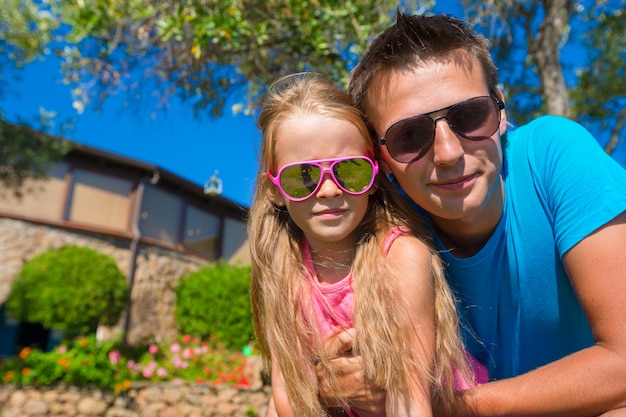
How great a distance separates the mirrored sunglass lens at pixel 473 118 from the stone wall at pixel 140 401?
823 centimetres

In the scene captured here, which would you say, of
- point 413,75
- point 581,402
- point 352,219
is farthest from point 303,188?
point 581,402

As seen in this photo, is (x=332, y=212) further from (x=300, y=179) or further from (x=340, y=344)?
(x=340, y=344)

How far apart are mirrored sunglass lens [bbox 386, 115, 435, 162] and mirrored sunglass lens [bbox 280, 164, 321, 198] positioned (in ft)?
1.03

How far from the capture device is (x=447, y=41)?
203 cm

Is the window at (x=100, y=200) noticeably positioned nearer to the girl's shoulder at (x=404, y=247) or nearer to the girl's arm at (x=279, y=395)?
the girl's arm at (x=279, y=395)

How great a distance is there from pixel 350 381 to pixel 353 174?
0.80m

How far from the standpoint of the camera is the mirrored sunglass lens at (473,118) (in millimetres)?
1929

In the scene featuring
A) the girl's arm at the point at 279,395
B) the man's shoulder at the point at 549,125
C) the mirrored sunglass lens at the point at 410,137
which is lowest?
the girl's arm at the point at 279,395

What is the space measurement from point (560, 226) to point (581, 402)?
59 cm

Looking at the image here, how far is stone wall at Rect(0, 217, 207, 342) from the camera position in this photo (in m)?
12.9

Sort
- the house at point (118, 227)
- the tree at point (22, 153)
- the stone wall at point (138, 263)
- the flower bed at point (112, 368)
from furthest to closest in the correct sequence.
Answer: the house at point (118, 227) → the stone wall at point (138, 263) → the tree at point (22, 153) → the flower bed at point (112, 368)

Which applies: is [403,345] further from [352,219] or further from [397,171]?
[397,171]

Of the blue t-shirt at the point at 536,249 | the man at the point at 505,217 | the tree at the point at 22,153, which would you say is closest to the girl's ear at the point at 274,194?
the man at the point at 505,217

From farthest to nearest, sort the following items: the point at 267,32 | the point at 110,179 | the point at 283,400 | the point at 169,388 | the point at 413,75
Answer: the point at 110,179
the point at 169,388
the point at 267,32
the point at 283,400
the point at 413,75
